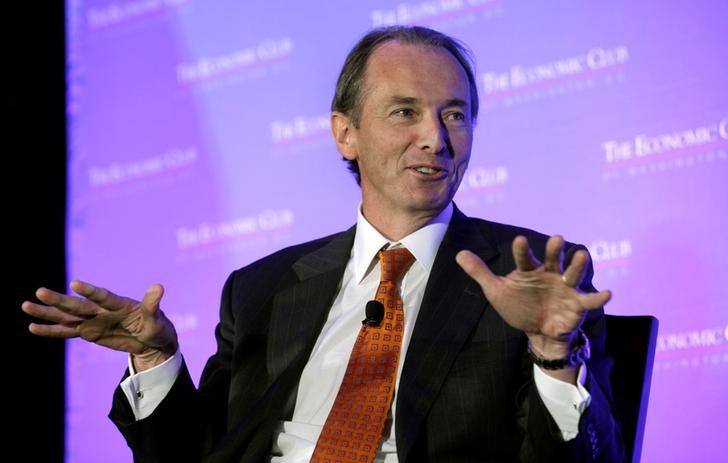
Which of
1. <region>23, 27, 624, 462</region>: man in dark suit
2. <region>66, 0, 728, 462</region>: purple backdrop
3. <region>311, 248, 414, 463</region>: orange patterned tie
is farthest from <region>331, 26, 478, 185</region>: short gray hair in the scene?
<region>66, 0, 728, 462</region>: purple backdrop

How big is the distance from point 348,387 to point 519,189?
1.34m

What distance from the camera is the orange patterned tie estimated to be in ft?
6.62

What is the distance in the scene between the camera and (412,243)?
2348 mm

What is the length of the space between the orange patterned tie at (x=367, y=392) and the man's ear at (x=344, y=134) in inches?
21.8

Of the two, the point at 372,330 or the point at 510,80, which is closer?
the point at 372,330

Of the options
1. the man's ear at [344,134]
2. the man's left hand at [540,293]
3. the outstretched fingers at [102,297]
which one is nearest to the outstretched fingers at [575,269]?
the man's left hand at [540,293]

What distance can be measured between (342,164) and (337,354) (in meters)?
1.46

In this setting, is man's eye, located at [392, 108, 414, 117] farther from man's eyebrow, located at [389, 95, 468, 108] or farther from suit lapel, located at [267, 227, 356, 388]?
suit lapel, located at [267, 227, 356, 388]

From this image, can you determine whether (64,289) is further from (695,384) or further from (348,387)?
(695,384)

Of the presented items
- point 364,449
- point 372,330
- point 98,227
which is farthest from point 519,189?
point 98,227

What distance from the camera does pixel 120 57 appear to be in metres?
4.09

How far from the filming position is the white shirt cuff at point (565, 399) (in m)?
1.78

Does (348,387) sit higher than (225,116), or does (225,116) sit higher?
(225,116)
